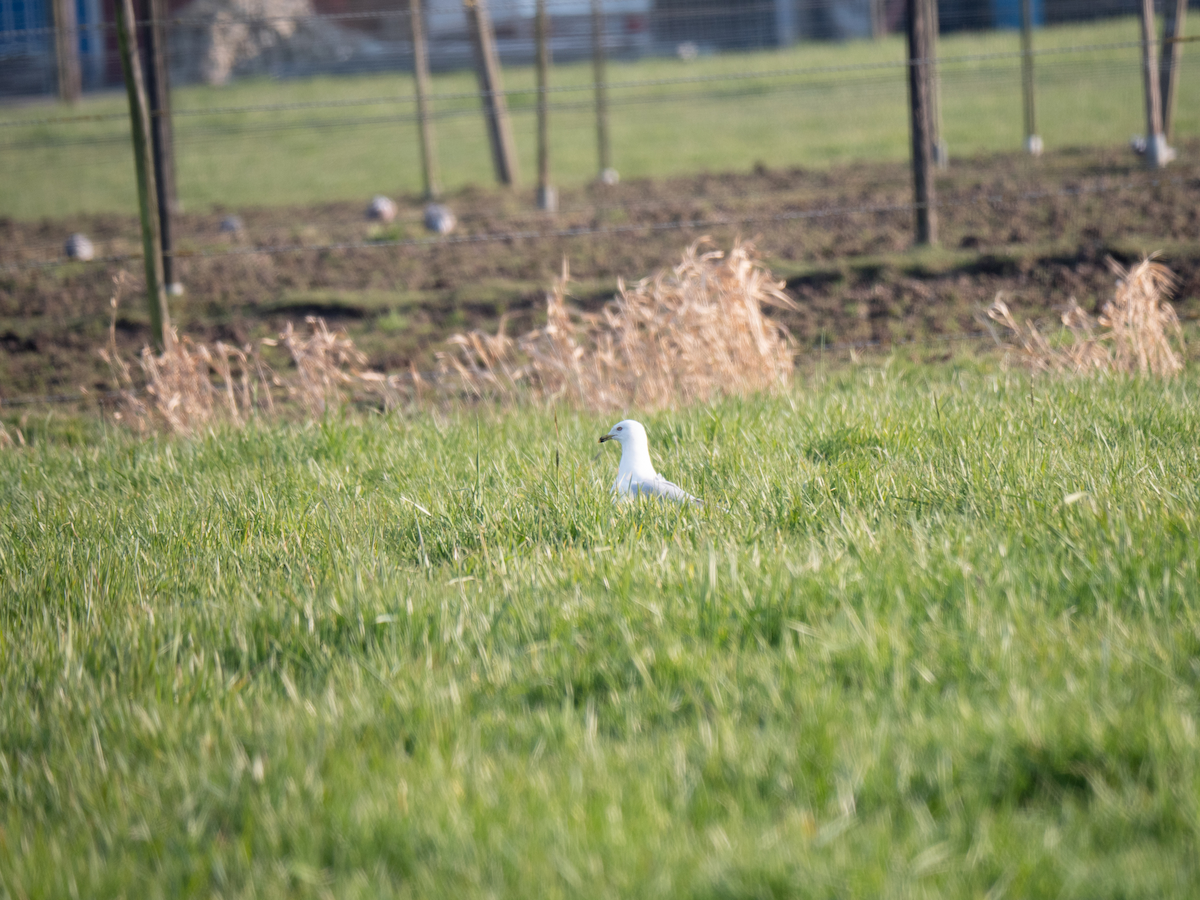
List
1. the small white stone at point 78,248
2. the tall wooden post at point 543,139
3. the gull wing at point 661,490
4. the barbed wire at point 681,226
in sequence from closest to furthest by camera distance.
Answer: the gull wing at point 661,490, the barbed wire at point 681,226, the small white stone at point 78,248, the tall wooden post at point 543,139

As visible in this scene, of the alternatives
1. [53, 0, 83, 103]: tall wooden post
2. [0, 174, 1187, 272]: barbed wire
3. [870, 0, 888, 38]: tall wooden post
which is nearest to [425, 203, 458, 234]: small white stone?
[0, 174, 1187, 272]: barbed wire

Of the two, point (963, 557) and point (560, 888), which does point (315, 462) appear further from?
point (560, 888)

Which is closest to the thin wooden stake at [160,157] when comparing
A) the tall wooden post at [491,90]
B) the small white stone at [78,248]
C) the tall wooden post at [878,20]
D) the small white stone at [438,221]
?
the small white stone at [78,248]

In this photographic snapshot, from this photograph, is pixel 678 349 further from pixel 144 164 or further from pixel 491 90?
pixel 491 90

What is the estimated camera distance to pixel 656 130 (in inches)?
795

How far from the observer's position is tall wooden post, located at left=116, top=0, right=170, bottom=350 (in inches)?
251

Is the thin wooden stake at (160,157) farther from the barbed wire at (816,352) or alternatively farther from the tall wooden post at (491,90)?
the tall wooden post at (491,90)

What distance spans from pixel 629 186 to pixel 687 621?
1200 cm

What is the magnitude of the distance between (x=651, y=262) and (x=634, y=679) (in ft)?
24.5

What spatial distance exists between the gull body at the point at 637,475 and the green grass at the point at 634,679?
13 centimetres

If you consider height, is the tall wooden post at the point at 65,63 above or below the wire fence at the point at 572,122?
above

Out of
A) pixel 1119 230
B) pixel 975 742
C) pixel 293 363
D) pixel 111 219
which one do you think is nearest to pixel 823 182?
pixel 1119 230

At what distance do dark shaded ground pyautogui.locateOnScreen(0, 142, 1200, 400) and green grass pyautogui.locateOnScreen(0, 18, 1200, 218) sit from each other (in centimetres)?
291

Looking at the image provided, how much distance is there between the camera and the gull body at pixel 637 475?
11.9 feet
